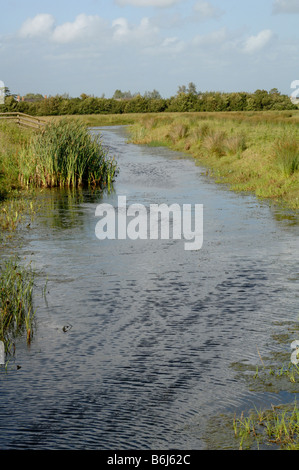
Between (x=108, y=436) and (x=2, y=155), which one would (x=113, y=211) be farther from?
(x=108, y=436)

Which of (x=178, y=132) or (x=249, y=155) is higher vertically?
(x=178, y=132)

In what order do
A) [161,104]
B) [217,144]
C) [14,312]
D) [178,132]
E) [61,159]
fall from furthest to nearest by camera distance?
[161,104]
[178,132]
[217,144]
[61,159]
[14,312]

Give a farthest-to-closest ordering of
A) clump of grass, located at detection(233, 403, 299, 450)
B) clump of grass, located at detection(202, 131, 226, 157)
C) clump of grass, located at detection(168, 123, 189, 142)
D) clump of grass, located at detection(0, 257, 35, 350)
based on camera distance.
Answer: clump of grass, located at detection(168, 123, 189, 142), clump of grass, located at detection(202, 131, 226, 157), clump of grass, located at detection(0, 257, 35, 350), clump of grass, located at detection(233, 403, 299, 450)

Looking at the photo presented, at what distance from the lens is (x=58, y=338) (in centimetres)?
744

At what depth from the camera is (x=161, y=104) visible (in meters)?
80.6

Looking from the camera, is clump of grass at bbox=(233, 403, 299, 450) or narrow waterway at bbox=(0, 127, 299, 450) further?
narrow waterway at bbox=(0, 127, 299, 450)

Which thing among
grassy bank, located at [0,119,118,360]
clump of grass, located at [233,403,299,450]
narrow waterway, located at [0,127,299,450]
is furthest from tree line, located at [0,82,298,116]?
clump of grass, located at [233,403,299,450]

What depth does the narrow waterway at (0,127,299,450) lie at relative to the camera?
5457 millimetres

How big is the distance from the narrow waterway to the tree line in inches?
2340

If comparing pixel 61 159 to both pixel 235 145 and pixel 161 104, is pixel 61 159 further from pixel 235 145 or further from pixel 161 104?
pixel 161 104

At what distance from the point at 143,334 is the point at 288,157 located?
12.2m

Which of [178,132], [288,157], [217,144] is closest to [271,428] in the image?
[288,157]

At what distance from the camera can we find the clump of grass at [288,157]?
18375mm

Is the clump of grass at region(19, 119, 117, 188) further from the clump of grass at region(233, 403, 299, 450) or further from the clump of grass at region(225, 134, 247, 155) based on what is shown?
the clump of grass at region(233, 403, 299, 450)
